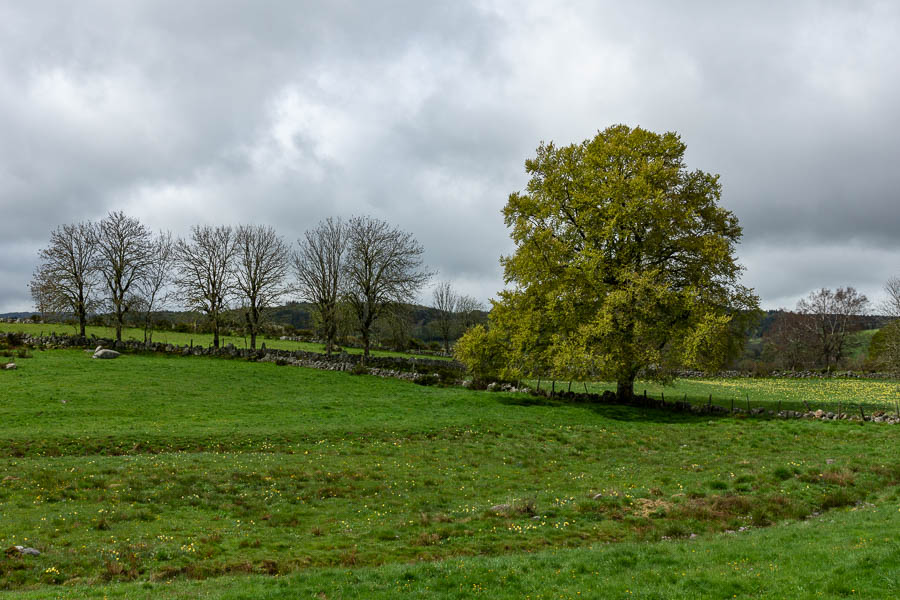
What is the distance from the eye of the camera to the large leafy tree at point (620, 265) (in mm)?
32125

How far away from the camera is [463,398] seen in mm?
38219

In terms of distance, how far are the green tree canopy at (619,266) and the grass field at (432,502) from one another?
473 centimetres

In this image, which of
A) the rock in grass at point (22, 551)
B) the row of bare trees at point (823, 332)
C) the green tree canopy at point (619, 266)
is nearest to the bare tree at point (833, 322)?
the row of bare trees at point (823, 332)

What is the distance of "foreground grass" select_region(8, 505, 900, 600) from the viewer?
9352 millimetres

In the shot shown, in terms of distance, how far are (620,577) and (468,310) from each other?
11233 cm

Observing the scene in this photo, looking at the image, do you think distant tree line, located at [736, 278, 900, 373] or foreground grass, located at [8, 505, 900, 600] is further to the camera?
distant tree line, located at [736, 278, 900, 373]

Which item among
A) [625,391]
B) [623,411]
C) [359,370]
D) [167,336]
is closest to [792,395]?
[625,391]

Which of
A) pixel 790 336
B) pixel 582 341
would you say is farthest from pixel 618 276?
pixel 790 336

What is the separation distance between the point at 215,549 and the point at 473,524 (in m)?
6.77

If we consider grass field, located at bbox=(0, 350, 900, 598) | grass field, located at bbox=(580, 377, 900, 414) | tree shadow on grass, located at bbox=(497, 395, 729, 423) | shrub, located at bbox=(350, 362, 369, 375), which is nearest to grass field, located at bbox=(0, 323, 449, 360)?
shrub, located at bbox=(350, 362, 369, 375)

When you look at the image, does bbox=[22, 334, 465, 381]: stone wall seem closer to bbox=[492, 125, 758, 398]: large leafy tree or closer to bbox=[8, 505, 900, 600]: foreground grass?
bbox=[492, 125, 758, 398]: large leafy tree

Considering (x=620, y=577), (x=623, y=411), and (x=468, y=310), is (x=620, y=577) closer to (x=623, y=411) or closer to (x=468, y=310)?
(x=623, y=411)

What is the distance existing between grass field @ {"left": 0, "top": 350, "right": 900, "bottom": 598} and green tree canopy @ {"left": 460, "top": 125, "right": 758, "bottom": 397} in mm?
4735

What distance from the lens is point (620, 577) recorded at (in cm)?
1022
